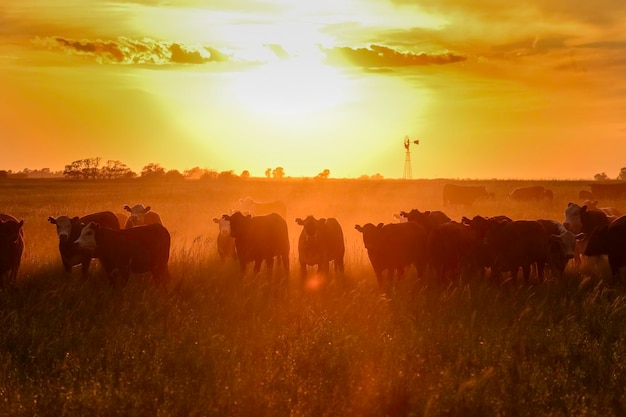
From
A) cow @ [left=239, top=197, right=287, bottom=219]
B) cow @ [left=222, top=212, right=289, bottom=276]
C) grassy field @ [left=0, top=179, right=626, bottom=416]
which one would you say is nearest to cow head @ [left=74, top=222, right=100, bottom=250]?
grassy field @ [left=0, top=179, right=626, bottom=416]

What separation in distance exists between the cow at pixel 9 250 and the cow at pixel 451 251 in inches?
333

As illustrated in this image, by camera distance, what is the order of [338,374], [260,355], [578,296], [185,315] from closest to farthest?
[338,374] → [260,355] → [185,315] → [578,296]

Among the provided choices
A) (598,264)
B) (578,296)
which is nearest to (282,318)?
(578,296)

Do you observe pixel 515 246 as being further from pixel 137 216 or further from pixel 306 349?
pixel 137 216

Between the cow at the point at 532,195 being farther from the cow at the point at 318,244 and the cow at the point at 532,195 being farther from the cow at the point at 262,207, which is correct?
the cow at the point at 318,244

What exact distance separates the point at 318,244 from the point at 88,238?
16.6 feet

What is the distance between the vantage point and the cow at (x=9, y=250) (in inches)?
506

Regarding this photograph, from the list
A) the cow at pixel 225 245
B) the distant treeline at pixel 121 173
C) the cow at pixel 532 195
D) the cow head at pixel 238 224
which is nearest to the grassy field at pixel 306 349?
the cow head at pixel 238 224

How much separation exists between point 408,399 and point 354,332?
240 cm

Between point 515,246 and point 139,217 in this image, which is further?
point 139,217

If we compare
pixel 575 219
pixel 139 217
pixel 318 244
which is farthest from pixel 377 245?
pixel 139 217

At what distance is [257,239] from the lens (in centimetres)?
1528

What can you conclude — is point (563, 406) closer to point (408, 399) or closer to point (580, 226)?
point (408, 399)

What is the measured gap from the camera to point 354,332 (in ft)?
33.0
